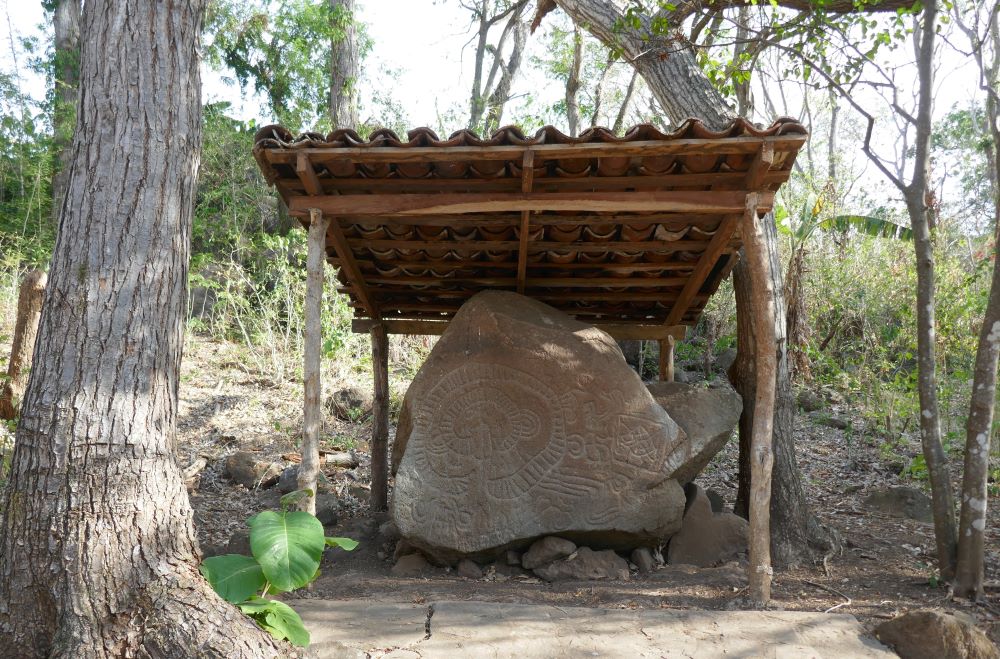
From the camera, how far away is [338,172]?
15.4ft

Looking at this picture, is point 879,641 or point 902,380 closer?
point 879,641

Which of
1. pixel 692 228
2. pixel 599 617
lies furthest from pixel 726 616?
pixel 692 228

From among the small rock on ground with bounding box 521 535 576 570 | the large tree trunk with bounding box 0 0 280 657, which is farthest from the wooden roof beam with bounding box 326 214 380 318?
the small rock on ground with bounding box 521 535 576 570

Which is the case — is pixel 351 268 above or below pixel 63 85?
below

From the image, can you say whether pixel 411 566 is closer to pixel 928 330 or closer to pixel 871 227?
pixel 928 330

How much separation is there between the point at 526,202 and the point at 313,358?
5.41 ft

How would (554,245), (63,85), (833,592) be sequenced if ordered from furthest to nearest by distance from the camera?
1. (63,85)
2. (554,245)
3. (833,592)

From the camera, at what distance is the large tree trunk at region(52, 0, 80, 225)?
43.8 feet

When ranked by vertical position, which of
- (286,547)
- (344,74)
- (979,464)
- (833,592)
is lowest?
(833,592)

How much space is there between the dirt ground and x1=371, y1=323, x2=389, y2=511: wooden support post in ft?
0.93

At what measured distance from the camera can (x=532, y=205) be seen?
15.2 ft

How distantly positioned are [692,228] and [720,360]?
7.15 metres

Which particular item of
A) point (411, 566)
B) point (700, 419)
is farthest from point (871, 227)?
point (411, 566)

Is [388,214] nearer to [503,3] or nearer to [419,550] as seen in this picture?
[419,550]
